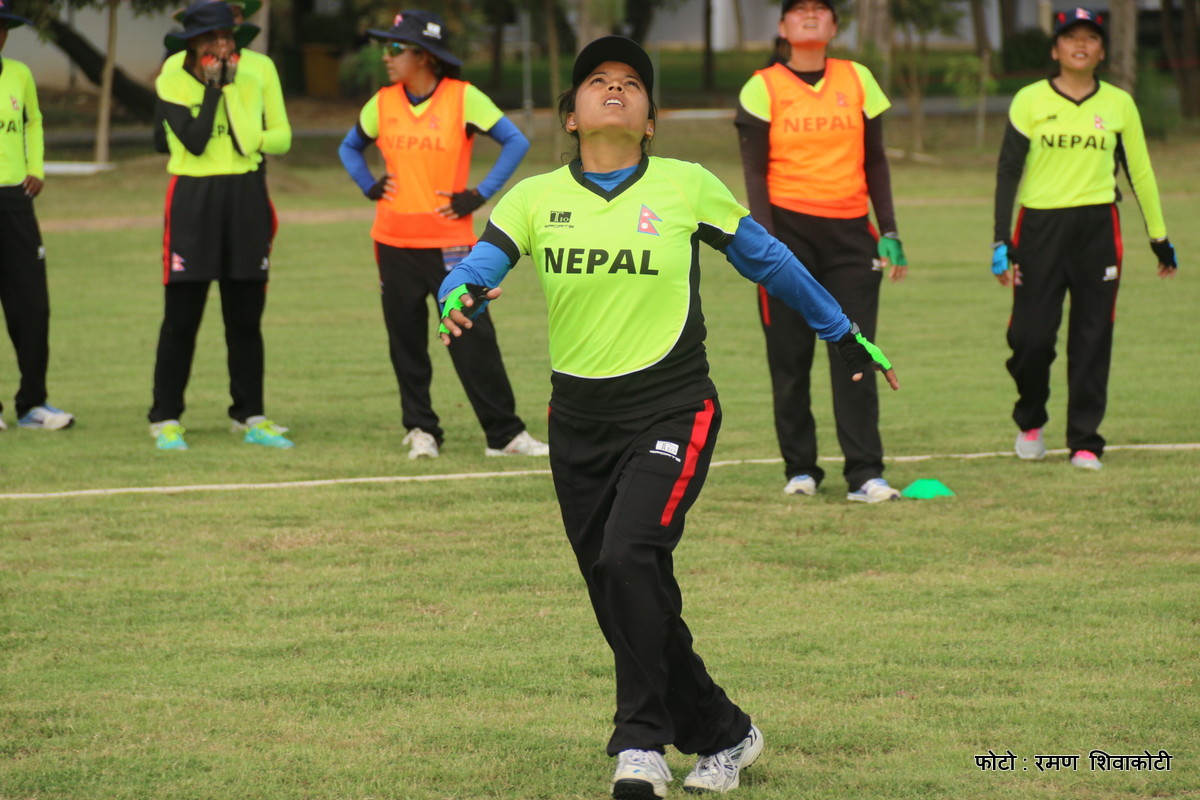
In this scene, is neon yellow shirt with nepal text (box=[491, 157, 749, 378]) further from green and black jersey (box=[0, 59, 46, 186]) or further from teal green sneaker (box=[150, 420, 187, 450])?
green and black jersey (box=[0, 59, 46, 186])

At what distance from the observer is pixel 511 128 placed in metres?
9.82

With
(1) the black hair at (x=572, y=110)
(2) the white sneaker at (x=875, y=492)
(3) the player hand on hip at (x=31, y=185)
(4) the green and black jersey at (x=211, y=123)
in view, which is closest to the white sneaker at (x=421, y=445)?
(4) the green and black jersey at (x=211, y=123)

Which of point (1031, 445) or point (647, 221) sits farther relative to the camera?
point (1031, 445)

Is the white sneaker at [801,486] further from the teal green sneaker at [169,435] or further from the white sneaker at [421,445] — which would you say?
the teal green sneaker at [169,435]

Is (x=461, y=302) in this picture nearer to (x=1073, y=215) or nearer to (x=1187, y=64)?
(x=1073, y=215)

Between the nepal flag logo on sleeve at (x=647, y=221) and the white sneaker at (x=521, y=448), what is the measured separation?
16.5ft

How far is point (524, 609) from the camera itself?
21.1 feet

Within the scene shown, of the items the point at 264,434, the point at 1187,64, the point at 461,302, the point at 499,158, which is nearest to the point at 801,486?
the point at 499,158

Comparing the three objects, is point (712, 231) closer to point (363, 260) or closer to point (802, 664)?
point (802, 664)

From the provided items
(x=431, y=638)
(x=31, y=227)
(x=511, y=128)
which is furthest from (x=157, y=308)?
(x=431, y=638)

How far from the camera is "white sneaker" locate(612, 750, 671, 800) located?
14.6ft

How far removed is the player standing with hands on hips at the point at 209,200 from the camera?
969 centimetres

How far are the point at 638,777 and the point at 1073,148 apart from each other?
561 centimetres

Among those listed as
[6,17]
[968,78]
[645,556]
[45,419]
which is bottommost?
[968,78]
